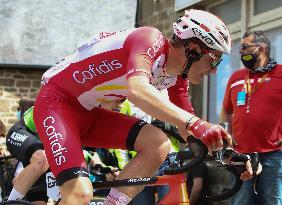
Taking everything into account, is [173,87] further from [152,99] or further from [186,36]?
[152,99]

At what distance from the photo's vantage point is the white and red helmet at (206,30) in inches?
143

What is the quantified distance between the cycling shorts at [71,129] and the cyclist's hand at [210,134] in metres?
0.87

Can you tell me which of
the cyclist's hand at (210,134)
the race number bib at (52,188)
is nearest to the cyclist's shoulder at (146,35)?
the cyclist's hand at (210,134)

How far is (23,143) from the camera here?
20.0 feet

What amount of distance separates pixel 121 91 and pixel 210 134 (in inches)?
41.2

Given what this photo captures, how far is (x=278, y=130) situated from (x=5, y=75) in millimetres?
10910

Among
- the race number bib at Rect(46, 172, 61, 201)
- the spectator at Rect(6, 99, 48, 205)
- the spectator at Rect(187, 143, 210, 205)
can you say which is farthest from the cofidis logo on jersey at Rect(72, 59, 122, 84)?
the spectator at Rect(187, 143, 210, 205)

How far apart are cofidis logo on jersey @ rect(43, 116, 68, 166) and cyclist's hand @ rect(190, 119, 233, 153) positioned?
0.95m

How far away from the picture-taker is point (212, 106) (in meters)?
10.2

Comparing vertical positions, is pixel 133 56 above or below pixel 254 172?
above

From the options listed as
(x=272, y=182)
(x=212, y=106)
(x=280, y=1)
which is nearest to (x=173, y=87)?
(x=272, y=182)

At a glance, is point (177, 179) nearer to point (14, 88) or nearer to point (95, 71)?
point (95, 71)

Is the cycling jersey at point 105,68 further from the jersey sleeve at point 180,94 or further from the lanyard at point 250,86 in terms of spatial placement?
the lanyard at point 250,86

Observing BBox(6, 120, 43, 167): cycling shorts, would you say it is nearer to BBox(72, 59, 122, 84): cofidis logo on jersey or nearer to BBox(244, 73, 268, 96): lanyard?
BBox(244, 73, 268, 96): lanyard
